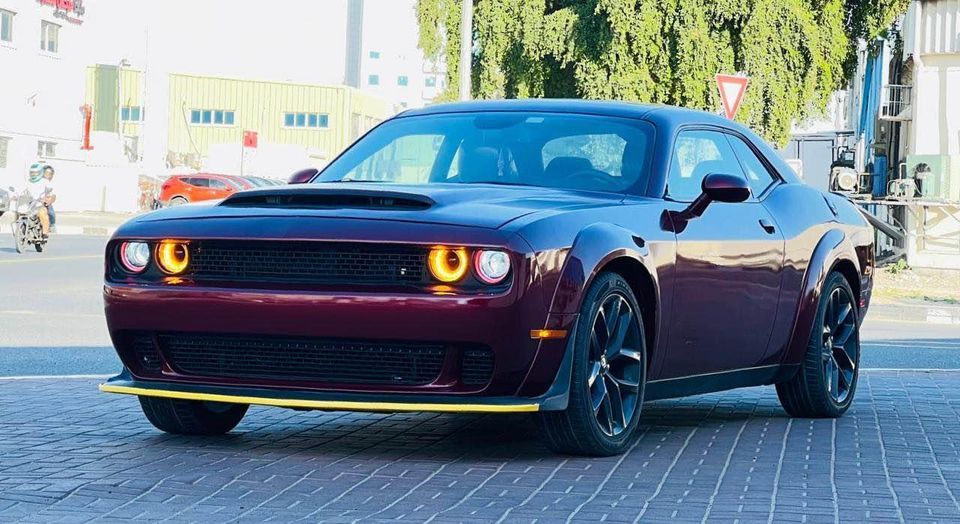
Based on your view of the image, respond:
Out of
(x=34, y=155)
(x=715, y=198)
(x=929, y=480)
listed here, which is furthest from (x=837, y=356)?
(x=34, y=155)

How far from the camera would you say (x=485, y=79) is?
35781mm

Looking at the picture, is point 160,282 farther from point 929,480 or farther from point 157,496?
point 929,480

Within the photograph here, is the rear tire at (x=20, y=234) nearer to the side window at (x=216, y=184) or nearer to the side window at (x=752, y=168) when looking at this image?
the side window at (x=752, y=168)

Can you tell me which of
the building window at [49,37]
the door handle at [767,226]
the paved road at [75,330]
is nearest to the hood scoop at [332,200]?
the door handle at [767,226]

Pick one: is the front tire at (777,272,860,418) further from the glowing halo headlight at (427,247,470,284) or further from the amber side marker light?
the glowing halo headlight at (427,247,470,284)

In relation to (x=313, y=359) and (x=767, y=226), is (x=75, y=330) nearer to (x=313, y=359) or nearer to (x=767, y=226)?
(x=767, y=226)

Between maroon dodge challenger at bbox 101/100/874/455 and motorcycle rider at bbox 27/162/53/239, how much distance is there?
22.6m

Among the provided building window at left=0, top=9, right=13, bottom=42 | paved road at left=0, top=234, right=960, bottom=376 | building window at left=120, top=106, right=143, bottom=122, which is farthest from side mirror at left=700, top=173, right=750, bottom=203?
building window at left=120, top=106, right=143, bottom=122

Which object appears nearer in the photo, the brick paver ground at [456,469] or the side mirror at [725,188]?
the brick paver ground at [456,469]

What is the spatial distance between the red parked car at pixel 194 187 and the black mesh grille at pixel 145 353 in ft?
153

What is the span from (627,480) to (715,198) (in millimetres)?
1760

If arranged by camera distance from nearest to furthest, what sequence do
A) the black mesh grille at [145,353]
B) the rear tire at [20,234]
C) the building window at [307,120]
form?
the black mesh grille at [145,353], the rear tire at [20,234], the building window at [307,120]

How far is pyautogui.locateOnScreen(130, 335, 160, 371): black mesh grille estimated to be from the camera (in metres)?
6.87

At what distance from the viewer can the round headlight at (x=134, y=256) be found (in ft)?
22.4
